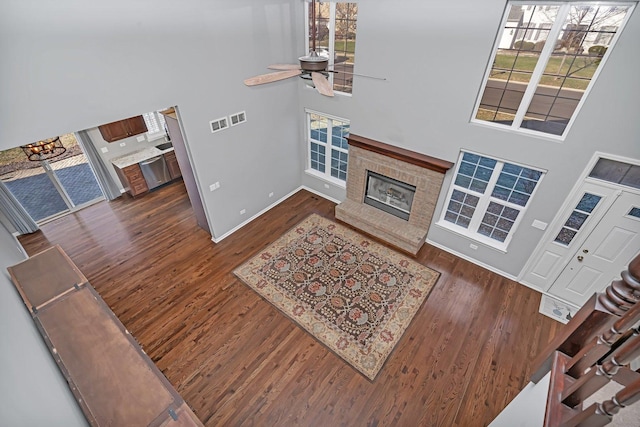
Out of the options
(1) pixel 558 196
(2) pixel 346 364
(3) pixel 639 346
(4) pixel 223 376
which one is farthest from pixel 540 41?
(4) pixel 223 376

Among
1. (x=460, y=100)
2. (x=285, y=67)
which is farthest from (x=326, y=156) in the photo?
(x=285, y=67)

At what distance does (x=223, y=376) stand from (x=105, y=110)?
3.77 metres

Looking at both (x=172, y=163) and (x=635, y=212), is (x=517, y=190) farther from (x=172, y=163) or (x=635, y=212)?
(x=172, y=163)

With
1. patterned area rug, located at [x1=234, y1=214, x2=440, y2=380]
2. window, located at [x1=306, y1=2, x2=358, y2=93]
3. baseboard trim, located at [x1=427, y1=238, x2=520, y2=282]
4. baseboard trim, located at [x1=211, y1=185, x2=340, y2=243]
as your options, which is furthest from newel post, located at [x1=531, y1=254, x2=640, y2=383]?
baseboard trim, located at [x1=211, y1=185, x2=340, y2=243]

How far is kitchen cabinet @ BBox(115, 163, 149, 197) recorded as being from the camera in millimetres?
6996

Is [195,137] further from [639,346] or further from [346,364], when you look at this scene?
[639,346]

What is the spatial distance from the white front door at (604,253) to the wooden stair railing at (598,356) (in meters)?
3.35

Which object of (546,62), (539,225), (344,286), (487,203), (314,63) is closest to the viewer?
(314,63)

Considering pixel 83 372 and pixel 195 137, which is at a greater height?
pixel 195 137

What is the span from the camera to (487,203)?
489 centimetres

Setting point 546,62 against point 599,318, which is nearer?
point 599,318

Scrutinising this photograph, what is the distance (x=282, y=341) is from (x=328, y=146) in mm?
4221

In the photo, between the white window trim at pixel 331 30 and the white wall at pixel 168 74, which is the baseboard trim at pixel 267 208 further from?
the white window trim at pixel 331 30

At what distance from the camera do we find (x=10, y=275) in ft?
10.9
